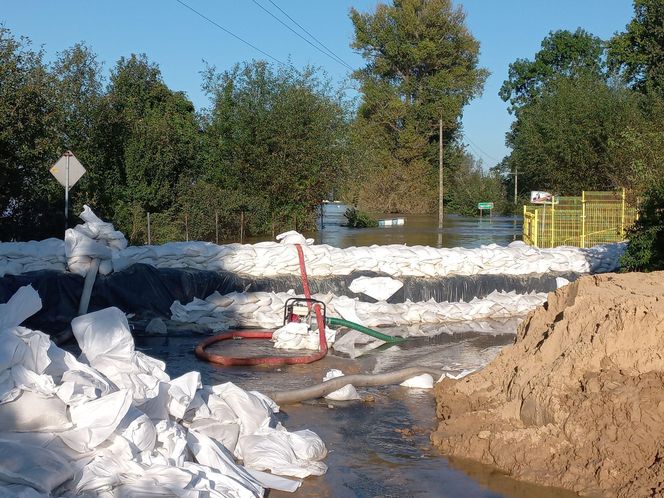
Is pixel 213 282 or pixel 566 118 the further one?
pixel 566 118

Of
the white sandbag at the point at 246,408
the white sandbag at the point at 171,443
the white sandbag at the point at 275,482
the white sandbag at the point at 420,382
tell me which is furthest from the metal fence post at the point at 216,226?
the white sandbag at the point at 171,443

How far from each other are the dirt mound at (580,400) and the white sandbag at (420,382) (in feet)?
3.45

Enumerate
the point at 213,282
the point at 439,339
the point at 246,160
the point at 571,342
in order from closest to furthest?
the point at 571,342 → the point at 439,339 → the point at 213,282 → the point at 246,160

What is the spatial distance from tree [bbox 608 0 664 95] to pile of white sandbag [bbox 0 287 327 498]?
3917cm

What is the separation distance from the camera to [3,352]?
5441 millimetres

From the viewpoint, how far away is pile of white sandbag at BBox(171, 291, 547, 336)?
1284cm

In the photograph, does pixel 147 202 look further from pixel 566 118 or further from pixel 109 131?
pixel 566 118

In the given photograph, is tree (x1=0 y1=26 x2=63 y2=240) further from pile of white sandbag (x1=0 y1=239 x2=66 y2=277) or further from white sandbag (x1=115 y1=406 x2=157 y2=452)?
Answer: white sandbag (x1=115 y1=406 x2=157 y2=452)

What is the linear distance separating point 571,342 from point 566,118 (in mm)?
30007

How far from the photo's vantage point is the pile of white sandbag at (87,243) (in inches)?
496

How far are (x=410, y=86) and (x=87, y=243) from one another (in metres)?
46.3

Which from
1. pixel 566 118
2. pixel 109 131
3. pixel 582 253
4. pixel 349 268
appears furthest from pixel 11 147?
pixel 566 118

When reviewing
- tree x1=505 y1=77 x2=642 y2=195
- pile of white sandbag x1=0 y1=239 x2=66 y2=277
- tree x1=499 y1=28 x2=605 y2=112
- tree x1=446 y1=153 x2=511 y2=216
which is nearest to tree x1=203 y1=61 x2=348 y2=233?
A: tree x1=505 y1=77 x2=642 y2=195

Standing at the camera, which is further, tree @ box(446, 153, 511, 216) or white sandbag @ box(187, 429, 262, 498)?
tree @ box(446, 153, 511, 216)
